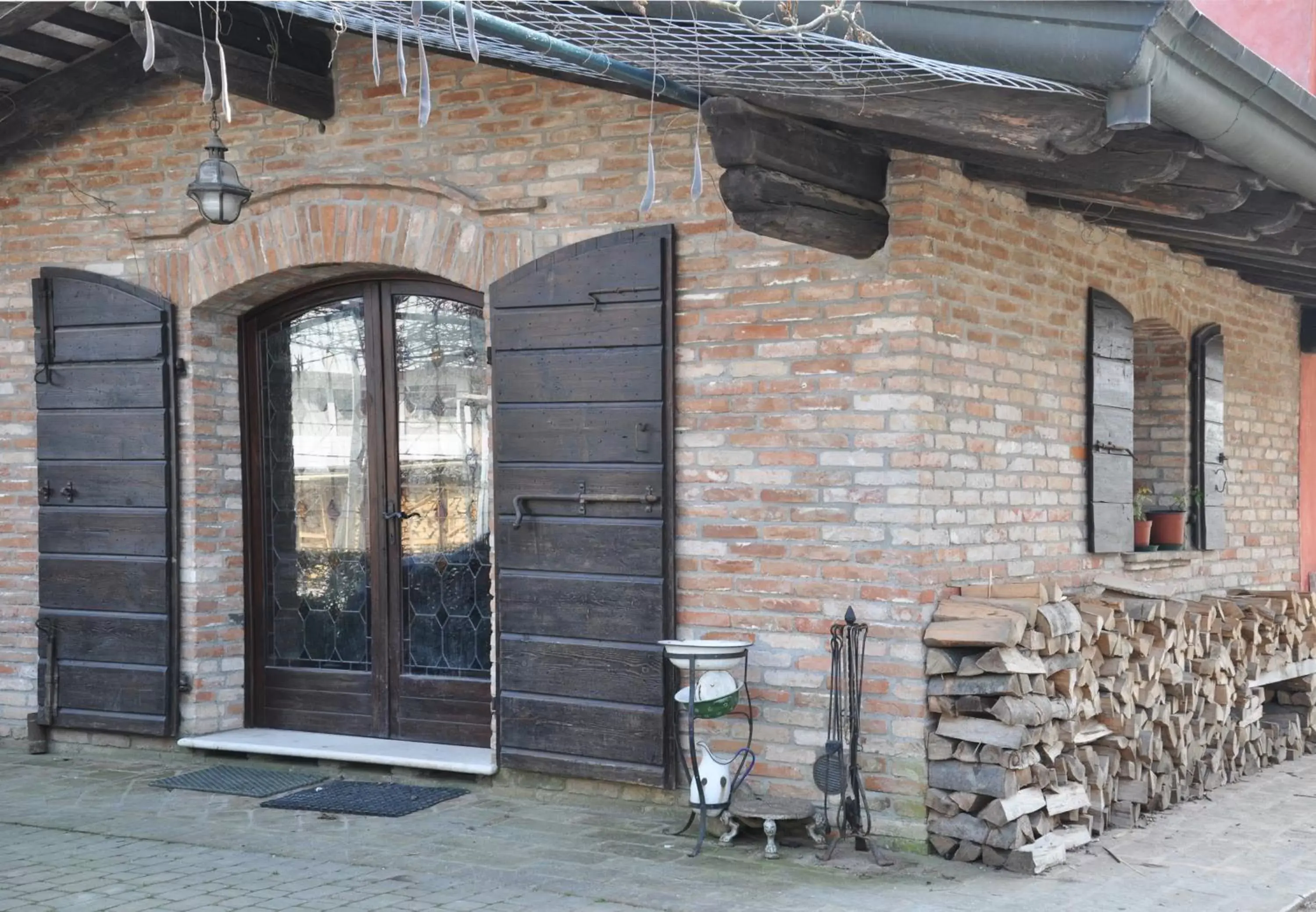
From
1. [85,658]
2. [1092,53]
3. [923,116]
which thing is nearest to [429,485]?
[85,658]

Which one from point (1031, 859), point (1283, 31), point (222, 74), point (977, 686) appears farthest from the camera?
point (1283, 31)

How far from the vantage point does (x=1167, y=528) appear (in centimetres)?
767

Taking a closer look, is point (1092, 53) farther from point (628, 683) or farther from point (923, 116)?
point (628, 683)

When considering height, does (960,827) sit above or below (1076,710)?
below

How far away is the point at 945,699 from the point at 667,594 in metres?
1.22

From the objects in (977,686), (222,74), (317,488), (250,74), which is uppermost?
(250,74)

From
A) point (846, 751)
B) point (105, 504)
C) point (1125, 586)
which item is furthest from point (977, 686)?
point (105, 504)

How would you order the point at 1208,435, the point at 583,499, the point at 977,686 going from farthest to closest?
1. the point at 1208,435
2. the point at 583,499
3. the point at 977,686

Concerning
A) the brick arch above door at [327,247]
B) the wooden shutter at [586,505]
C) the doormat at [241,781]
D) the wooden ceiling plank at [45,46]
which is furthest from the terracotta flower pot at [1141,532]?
the wooden ceiling plank at [45,46]

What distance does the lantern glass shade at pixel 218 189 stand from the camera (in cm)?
631

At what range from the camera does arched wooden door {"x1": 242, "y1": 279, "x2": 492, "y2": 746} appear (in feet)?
22.7

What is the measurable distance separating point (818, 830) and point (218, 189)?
3755 millimetres

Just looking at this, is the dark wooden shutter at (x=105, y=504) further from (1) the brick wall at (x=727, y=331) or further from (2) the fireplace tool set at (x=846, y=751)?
(2) the fireplace tool set at (x=846, y=751)

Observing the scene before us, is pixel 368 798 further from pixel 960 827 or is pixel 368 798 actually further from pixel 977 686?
pixel 977 686
